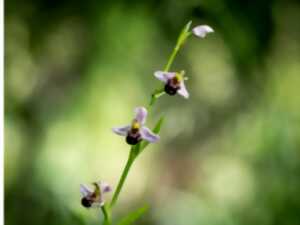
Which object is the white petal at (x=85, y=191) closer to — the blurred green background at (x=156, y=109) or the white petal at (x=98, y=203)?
the white petal at (x=98, y=203)

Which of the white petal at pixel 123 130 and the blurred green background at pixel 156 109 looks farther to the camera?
the blurred green background at pixel 156 109

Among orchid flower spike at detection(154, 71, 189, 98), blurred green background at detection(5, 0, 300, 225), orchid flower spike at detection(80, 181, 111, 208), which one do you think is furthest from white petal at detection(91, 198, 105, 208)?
blurred green background at detection(5, 0, 300, 225)

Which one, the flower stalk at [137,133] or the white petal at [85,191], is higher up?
the flower stalk at [137,133]

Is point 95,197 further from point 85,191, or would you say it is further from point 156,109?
point 156,109

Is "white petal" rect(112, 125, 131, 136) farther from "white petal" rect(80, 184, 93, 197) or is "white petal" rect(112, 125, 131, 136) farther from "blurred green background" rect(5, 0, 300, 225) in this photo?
"blurred green background" rect(5, 0, 300, 225)

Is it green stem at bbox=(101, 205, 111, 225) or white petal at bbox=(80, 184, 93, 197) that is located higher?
white petal at bbox=(80, 184, 93, 197)

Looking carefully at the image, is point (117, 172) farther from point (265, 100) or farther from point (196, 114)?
point (265, 100)

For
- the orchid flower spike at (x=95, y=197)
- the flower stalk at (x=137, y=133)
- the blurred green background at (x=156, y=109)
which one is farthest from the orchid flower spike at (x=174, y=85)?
the blurred green background at (x=156, y=109)

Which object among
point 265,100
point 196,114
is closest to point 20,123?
point 196,114
